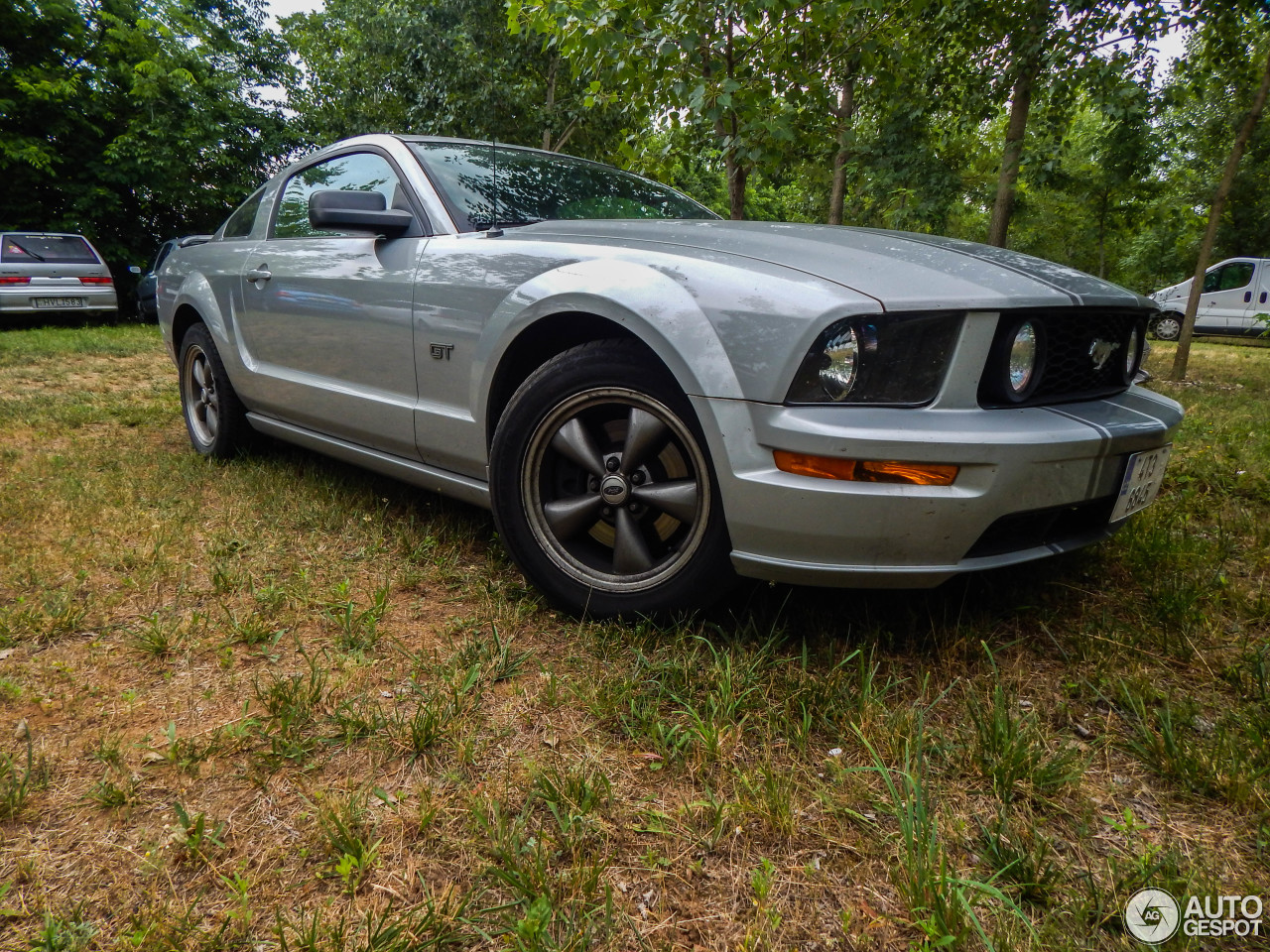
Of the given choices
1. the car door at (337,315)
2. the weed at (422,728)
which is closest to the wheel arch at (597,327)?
the car door at (337,315)

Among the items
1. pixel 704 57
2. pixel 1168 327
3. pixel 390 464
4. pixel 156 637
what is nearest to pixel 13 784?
pixel 156 637

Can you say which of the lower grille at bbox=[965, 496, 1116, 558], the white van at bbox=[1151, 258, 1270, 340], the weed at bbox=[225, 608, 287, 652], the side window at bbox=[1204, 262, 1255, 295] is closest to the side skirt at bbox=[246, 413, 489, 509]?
the weed at bbox=[225, 608, 287, 652]

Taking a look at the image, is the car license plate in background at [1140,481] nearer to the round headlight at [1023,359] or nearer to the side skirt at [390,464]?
the round headlight at [1023,359]

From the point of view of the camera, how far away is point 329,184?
3.39m

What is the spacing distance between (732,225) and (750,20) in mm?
2468

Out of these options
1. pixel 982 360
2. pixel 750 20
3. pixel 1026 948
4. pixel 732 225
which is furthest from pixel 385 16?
pixel 1026 948

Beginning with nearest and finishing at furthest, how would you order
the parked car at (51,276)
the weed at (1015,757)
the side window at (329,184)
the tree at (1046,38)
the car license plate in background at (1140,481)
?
the weed at (1015,757) < the car license plate in background at (1140,481) < the side window at (329,184) < the tree at (1046,38) < the parked car at (51,276)

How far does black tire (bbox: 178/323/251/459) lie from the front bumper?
2843 mm

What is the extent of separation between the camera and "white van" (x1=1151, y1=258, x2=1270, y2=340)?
16.5 m

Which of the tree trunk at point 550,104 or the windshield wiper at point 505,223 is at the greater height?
the tree trunk at point 550,104

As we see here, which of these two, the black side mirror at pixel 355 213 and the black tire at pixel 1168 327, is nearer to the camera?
the black side mirror at pixel 355 213

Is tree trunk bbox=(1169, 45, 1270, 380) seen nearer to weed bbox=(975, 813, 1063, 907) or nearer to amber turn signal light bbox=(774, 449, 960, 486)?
amber turn signal light bbox=(774, 449, 960, 486)
